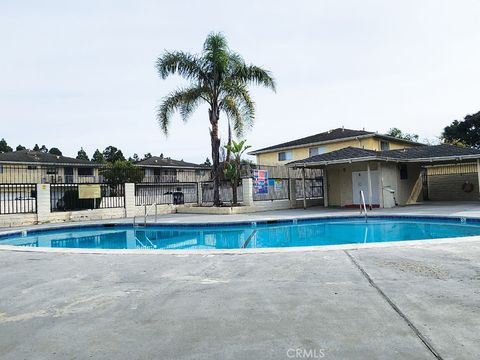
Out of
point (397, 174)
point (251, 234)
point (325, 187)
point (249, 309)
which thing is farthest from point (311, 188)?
point (249, 309)

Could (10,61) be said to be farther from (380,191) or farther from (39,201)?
(380,191)

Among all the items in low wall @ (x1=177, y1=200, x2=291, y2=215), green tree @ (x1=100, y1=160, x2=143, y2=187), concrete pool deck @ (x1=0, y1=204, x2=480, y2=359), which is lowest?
concrete pool deck @ (x1=0, y1=204, x2=480, y2=359)

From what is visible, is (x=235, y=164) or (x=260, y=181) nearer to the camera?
(x=235, y=164)

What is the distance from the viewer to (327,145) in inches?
1115

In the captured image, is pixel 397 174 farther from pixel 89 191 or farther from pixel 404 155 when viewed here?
pixel 89 191

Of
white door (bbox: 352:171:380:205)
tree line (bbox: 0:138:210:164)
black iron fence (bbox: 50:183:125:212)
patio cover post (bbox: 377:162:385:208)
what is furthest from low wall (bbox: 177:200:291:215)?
tree line (bbox: 0:138:210:164)

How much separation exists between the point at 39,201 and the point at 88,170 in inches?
1041

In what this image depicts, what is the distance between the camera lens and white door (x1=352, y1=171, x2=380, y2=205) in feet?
63.2

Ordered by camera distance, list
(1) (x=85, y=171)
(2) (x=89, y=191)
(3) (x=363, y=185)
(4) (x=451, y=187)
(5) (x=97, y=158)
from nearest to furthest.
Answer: (2) (x=89, y=191)
(3) (x=363, y=185)
(4) (x=451, y=187)
(1) (x=85, y=171)
(5) (x=97, y=158)

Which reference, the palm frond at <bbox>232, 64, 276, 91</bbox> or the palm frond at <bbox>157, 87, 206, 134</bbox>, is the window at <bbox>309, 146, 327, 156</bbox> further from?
the palm frond at <bbox>157, 87, 206, 134</bbox>

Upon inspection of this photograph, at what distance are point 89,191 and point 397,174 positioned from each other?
1635 centimetres

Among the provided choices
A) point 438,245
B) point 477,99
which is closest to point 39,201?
point 438,245

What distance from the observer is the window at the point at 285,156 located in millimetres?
30578

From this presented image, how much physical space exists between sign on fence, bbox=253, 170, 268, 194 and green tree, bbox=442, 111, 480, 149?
91.8 ft
